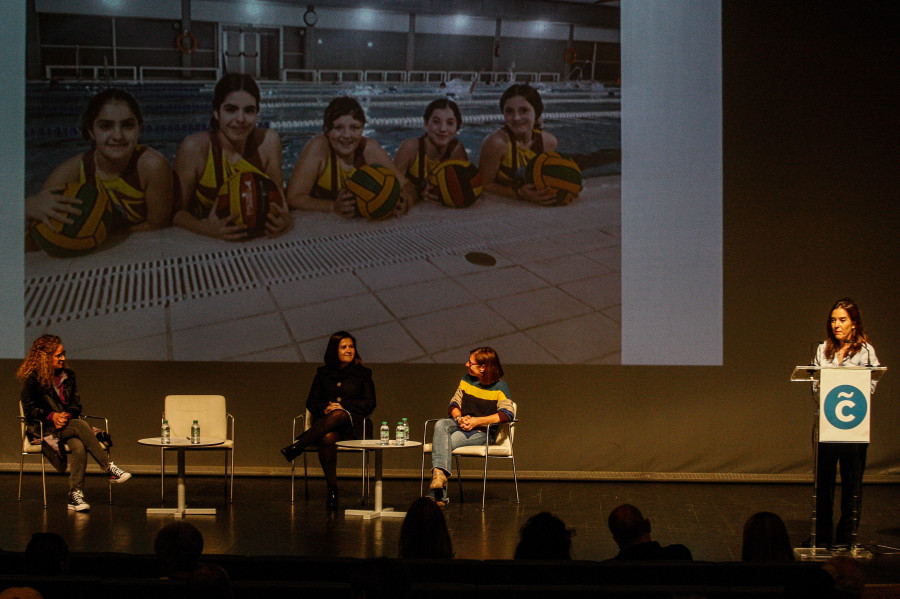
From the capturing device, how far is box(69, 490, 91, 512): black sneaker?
17.7 feet

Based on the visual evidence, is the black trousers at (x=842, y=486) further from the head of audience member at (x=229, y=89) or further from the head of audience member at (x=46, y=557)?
the head of audience member at (x=229, y=89)

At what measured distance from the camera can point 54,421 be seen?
542 cm

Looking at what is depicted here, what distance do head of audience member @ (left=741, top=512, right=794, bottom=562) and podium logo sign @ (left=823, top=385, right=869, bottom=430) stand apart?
5.60 ft

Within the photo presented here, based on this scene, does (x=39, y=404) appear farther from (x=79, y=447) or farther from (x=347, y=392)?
(x=347, y=392)

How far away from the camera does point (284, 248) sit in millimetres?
6312

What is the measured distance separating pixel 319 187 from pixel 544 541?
160 inches

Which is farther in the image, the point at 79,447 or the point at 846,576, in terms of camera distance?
the point at 79,447

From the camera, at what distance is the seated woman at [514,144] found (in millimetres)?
6324

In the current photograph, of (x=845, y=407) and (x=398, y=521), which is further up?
(x=845, y=407)

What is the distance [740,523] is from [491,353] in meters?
1.62

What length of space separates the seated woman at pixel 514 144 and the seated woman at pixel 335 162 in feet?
1.79

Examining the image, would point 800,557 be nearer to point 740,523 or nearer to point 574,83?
point 740,523

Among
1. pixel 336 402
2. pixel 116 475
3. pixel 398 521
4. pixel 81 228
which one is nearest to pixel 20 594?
pixel 398 521

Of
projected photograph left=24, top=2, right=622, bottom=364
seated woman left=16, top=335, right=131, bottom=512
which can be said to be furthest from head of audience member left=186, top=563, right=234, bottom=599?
projected photograph left=24, top=2, right=622, bottom=364
